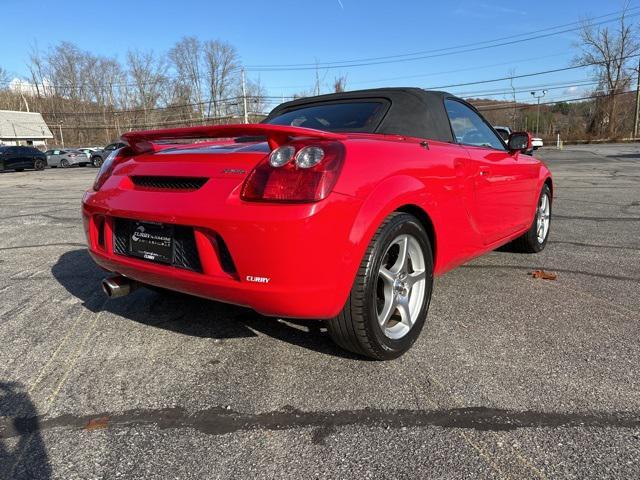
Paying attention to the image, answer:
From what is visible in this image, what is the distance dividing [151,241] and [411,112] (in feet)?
6.03

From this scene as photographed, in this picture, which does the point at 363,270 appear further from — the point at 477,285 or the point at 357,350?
the point at 477,285

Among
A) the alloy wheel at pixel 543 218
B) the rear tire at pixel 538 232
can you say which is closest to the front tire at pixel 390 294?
the rear tire at pixel 538 232

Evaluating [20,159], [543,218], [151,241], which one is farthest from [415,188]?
[20,159]

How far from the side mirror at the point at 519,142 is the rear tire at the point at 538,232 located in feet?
2.71

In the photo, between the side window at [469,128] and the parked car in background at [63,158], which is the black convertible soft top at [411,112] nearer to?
the side window at [469,128]

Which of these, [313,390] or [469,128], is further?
[469,128]

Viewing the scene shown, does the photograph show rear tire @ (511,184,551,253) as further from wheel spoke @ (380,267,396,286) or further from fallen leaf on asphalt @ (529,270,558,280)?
wheel spoke @ (380,267,396,286)

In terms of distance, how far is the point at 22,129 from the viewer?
60.2m

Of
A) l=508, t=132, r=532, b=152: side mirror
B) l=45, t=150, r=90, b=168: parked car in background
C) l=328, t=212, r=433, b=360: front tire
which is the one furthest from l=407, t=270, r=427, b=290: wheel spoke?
l=45, t=150, r=90, b=168: parked car in background

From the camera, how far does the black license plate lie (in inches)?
92.0

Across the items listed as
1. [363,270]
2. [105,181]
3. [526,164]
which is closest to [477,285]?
[526,164]

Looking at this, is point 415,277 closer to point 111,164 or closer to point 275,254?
point 275,254

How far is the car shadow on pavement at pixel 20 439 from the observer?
1.70m

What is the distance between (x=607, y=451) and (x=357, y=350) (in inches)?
44.5
